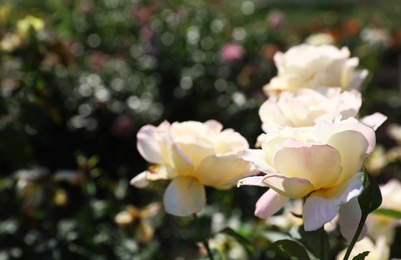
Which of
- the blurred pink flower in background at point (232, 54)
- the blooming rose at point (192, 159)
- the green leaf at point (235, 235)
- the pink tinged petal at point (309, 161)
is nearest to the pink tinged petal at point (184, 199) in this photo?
the blooming rose at point (192, 159)

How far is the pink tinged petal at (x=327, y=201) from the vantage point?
2.33 feet

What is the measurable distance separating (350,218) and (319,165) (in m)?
0.09

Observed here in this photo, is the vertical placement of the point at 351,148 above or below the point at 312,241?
above

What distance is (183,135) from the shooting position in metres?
0.96

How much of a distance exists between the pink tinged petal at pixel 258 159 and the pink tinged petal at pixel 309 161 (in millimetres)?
11

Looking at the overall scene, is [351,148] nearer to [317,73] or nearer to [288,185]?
[288,185]

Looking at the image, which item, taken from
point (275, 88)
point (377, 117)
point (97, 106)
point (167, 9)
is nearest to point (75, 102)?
point (97, 106)

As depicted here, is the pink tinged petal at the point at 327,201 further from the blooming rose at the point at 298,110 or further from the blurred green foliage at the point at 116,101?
the blurred green foliage at the point at 116,101

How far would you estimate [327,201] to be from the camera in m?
0.73

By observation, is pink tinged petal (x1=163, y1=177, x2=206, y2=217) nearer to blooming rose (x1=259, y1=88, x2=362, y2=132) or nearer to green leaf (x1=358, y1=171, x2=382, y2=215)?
blooming rose (x1=259, y1=88, x2=362, y2=132)

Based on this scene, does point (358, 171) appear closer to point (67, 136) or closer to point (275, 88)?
point (275, 88)

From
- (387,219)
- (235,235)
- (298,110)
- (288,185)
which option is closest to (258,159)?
(288,185)

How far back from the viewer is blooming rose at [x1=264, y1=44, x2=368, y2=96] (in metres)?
1.10

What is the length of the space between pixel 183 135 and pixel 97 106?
2859mm
